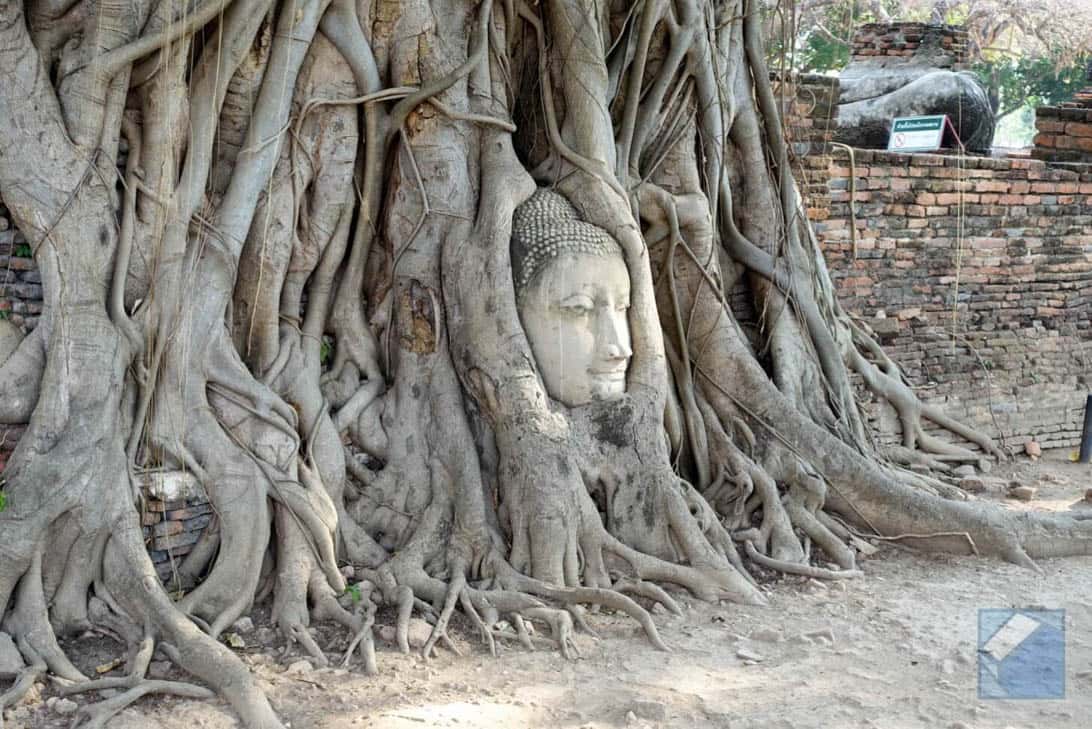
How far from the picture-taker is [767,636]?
4.60 m

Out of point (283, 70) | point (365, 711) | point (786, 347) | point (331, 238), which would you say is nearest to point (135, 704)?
point (365, 711)

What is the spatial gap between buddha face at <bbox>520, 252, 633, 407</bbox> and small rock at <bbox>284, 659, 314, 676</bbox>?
1.54 m

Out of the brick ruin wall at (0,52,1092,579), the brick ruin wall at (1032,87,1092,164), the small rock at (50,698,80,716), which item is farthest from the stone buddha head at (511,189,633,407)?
the brick ruin wall at (1032,87,1092,164)

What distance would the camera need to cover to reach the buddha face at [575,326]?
16.9 feet

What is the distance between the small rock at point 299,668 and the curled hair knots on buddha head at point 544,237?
5.62 ft

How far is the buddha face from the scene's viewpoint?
5.15m

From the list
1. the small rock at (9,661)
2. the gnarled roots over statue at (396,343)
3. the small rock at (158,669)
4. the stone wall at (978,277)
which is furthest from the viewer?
the stone wall at (978,277)

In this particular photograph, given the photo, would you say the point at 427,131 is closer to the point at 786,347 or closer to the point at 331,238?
the point at 331,238

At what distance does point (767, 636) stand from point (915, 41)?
9939 millimetres

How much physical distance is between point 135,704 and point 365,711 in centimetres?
67

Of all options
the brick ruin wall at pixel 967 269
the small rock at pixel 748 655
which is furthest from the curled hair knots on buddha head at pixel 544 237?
the brick ruin wall at pixel 967 269

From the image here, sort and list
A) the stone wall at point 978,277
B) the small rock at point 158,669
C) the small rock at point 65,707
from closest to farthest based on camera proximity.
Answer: the small rock at point 65,707 < the small rock at point 158,669 < the stone wall at point 978,277

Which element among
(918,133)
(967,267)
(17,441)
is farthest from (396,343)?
(918,133)

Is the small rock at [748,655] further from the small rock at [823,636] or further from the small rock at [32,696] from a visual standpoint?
the small rock at [32,696]
